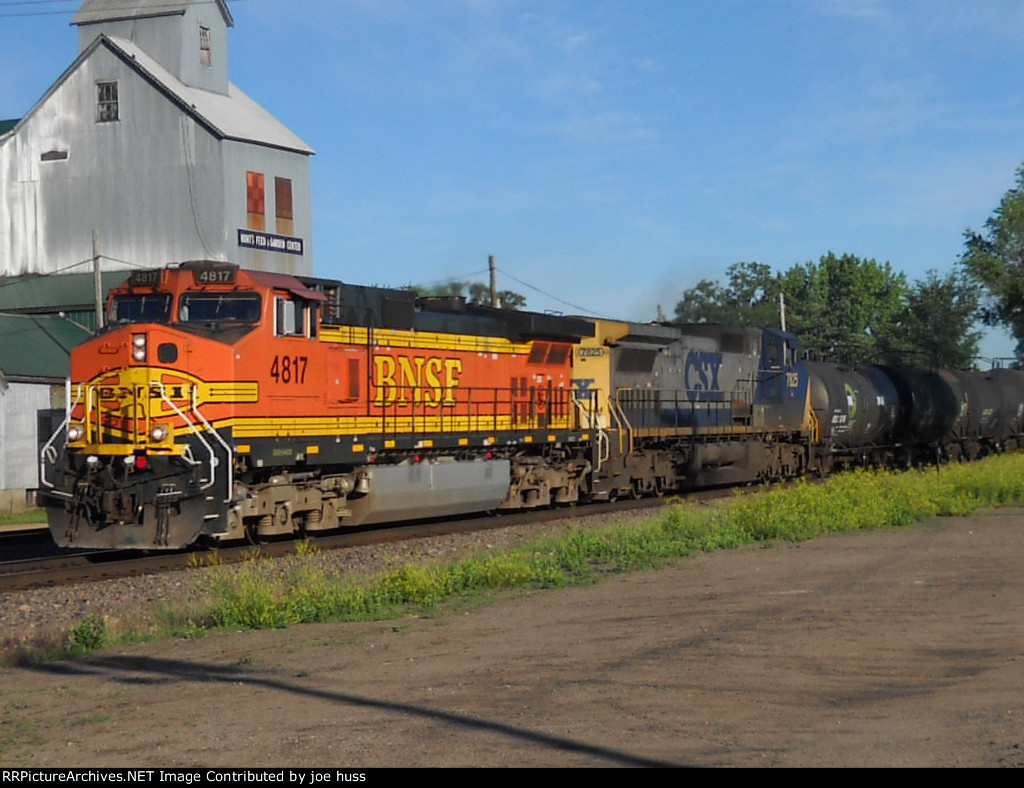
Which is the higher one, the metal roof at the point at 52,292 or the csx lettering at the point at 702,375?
the metal roof at the point at 52,292

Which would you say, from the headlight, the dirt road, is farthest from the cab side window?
the dirt road

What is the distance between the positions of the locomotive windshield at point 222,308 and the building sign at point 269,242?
23.6 m

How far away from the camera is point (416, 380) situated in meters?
20.8

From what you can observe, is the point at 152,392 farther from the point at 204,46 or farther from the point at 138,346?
the point at 204,46

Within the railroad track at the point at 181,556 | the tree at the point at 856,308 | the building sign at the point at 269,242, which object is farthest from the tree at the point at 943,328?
the railroad track at the point at 181,556

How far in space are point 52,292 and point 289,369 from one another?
25895mm

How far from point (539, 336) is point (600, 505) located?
405 centimetres

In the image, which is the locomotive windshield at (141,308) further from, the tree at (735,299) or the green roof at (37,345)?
the tree at (735,299)

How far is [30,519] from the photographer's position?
28.9 meters

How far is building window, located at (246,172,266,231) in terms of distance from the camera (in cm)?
4079

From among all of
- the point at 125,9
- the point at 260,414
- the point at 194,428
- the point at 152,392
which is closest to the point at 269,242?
the point at 125,9

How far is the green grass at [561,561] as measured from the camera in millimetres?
12031

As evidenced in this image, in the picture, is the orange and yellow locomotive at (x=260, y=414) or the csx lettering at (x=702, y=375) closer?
the orange and yellow locomotive at (x=260, y=414)
